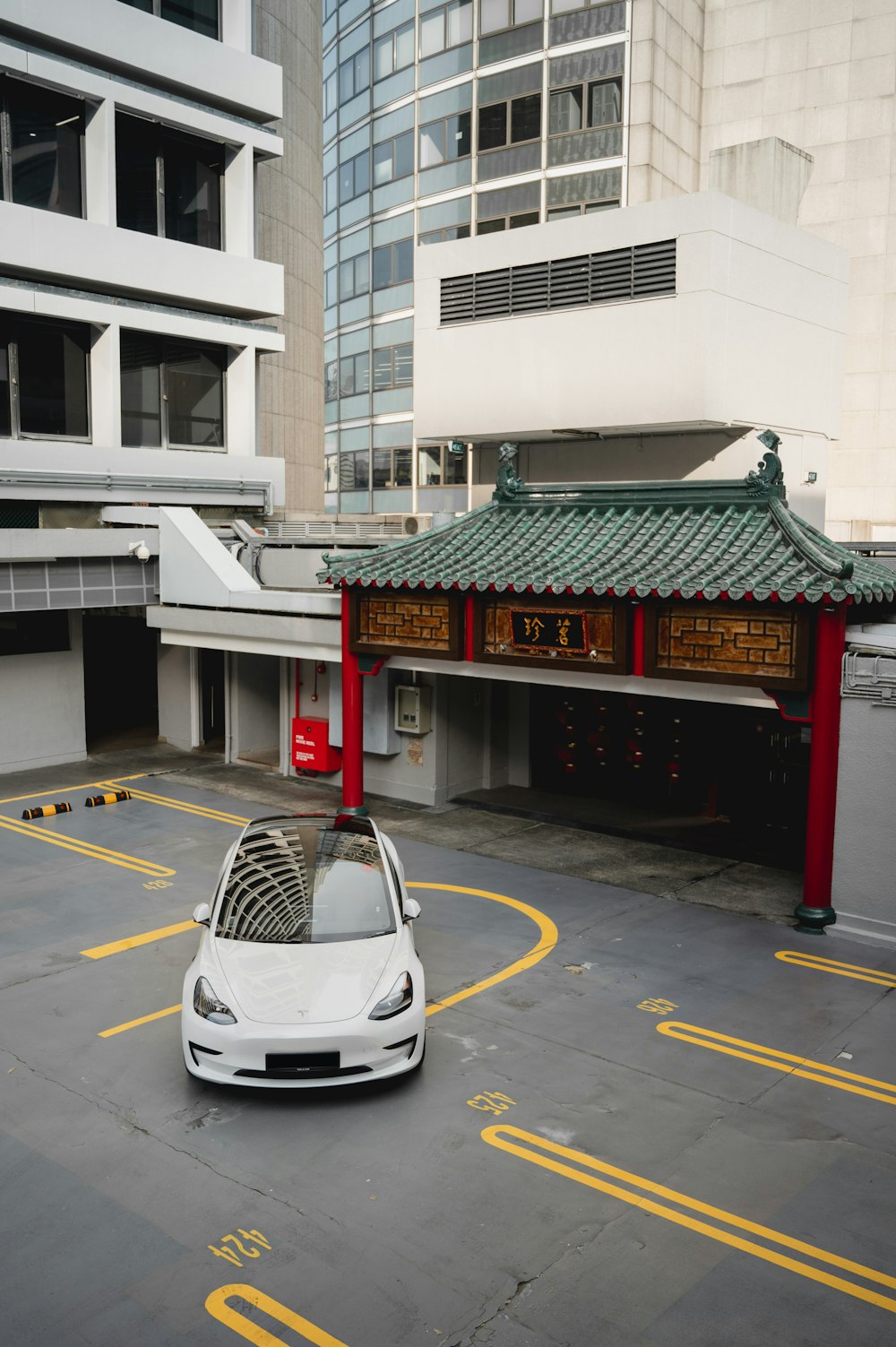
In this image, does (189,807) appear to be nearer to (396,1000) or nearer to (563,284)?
(396,1000)

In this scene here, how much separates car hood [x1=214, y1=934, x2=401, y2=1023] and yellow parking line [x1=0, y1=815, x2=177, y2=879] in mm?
5847

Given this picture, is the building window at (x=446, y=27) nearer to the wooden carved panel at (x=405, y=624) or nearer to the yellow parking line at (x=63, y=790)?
the wooden carved panel at (x=405, y=624)

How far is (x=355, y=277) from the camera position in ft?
144

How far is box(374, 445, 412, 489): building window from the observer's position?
4222 centimetres

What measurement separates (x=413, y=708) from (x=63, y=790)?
666 cm

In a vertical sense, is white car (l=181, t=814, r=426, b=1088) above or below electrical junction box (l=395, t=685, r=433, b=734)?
below

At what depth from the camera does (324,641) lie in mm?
17766

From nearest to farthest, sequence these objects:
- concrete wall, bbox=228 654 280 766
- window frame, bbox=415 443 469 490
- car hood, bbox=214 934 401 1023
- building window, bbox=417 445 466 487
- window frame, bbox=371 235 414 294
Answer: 1. car hood, bbox=214 934 401 1023
2. concrete wall, bbox=228 654 280 766
3. window frame, bbox=415 443 469 490
4. building window, bbox=417 445 466 487
5. window frame, bbox=371 235 414 294

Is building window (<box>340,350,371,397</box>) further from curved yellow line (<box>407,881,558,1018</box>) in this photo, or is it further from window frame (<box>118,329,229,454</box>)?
curved yellow line (<box>407,881,558,1018</box>)

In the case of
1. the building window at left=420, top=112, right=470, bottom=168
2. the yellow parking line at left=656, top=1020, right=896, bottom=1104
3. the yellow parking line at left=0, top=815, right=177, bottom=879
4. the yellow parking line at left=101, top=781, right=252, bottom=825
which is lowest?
the yellow parking line at left=656, top=1020, right=896, bottom=1104

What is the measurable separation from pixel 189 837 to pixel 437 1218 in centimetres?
1022

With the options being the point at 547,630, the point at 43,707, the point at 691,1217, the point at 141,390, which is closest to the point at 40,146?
the point at 141,390

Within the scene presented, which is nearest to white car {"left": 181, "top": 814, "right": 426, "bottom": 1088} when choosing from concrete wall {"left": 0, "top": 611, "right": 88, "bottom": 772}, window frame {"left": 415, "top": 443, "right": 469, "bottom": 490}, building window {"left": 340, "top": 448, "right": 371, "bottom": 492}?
concrete wall {"left": 0, "top": 611, "right": 88, "bottom": 772}

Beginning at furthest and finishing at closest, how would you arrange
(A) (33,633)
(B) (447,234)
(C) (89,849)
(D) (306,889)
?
(B) (447,234) → (A) (33,633) → (C) (89,849) → (D) (306,889)
